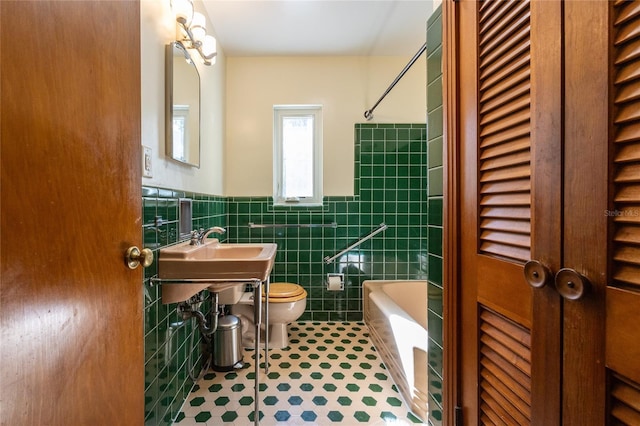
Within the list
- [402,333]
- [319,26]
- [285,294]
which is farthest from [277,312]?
[319,26]

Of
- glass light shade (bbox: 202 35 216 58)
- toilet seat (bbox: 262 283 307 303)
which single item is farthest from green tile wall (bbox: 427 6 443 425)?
glass light shade (bbox: 202 35 216 58)

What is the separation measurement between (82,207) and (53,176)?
9cm

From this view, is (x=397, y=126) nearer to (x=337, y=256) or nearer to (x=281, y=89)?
(x=281, y=89)

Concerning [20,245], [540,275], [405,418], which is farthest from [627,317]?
[405,418]

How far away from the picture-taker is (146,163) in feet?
3.58

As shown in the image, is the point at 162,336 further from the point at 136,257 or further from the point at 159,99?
the point at 159,99

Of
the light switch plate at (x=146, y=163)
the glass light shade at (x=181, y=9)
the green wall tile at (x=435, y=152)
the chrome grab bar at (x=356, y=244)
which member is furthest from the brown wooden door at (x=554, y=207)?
the chrome grab bar at (x=356, y=244)

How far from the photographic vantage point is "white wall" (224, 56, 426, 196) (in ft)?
8.05

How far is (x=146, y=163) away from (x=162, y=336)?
779mm

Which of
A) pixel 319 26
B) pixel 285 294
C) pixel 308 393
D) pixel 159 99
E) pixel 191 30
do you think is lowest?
pixel 308 393

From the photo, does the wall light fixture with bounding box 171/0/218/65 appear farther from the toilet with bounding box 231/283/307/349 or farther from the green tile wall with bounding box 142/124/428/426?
the toilet with bounding box 231/283/307/349

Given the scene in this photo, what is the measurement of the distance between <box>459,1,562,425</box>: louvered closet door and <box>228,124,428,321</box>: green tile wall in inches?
67.8

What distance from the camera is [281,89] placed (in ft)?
8.09

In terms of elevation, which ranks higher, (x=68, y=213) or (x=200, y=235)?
(x=68, y=213)
